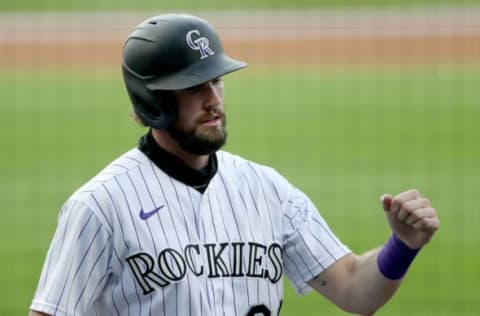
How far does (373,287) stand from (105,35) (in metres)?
16.6

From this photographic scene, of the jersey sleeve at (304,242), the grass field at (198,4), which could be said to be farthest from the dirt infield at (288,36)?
the jersey sleeve at (304,242)

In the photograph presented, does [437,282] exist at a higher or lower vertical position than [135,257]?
lower

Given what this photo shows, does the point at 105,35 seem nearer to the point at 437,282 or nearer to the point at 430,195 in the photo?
the point at 430,195

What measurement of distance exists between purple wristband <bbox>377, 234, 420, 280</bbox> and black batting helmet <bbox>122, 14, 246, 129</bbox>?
2.52 ft

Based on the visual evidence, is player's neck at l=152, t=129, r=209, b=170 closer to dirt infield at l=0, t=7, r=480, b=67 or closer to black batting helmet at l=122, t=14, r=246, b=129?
black batting helmet at l=122, t=14, r=246, b=129

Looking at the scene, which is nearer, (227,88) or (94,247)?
(94,247)

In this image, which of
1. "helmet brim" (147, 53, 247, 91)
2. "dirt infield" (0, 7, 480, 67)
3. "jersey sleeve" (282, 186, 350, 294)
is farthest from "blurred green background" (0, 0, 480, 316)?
"helmet brim" (147, 53, 247, 91)

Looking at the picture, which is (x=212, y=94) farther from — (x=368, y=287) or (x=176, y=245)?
(x=368, y=287)

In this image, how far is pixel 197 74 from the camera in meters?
4.12

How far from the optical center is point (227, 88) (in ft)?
56.5

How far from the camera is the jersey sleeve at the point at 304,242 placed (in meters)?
4.28

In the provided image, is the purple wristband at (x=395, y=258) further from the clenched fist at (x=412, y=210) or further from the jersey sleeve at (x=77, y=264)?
the jersey sleeve at (x=77, y=264)

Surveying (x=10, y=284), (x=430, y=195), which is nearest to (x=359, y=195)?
(x=430, y=195)

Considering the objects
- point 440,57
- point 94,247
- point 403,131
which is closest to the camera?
point 94,247
